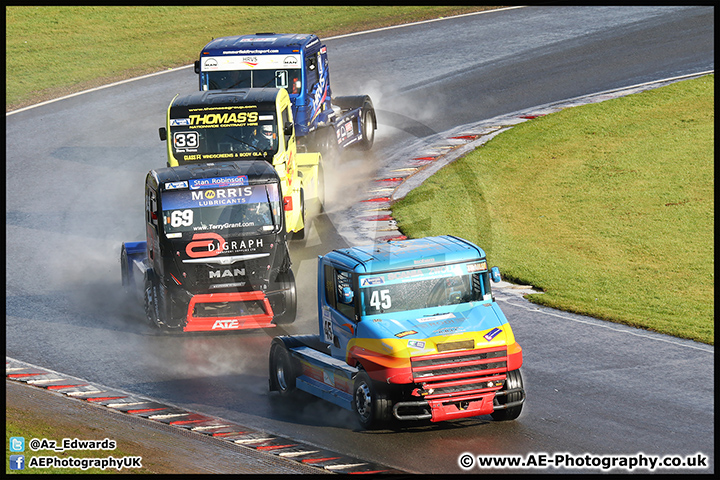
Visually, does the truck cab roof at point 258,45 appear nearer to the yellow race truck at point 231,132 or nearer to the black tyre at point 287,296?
the yellow race truck at point 231,132

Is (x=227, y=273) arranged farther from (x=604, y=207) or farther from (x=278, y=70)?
(x=604, y=207)

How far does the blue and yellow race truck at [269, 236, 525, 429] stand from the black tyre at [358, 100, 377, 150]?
15.5 meters

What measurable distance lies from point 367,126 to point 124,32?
18566mm

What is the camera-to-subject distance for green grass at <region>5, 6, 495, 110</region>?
38531 millimetres

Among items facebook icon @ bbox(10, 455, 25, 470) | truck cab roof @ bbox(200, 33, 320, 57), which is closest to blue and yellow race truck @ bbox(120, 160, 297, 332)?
facebook icon @ bbox(10, 455, 25, 470)

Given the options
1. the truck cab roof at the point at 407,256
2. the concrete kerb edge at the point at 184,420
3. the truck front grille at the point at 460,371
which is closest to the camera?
the concrete kerb edge at the point at 184,420

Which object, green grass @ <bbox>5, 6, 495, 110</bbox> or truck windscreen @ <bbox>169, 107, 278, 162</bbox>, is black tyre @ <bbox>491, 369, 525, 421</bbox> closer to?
truck windscreen @ <bbox>169, 107, 278, 162</bbox>

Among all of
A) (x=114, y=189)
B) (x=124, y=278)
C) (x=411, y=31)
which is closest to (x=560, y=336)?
(x=124, y=278)

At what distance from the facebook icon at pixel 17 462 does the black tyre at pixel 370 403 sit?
4431mm

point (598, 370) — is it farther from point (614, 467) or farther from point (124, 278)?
point (124, 278)

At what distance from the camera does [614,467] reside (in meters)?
12.0

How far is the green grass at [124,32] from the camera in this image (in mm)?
38531

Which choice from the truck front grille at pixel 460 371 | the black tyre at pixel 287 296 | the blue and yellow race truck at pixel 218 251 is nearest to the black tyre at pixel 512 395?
the truck front grille at pixel 460 371

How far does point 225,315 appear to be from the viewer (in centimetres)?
1744
